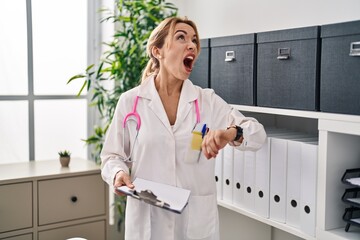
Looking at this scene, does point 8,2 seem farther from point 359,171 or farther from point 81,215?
point 359,171

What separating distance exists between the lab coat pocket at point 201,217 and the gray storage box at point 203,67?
0.63 m

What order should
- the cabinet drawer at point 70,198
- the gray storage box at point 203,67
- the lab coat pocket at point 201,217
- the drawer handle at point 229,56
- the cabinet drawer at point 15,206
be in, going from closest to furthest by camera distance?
1. the lab coat pocket at point 201,217
2. the drawer handle at point 229,56
3. the gray storage box at point 203,67
4. the cabinet drawer at point 15,206
5. the cabinet drawer at point 70,198

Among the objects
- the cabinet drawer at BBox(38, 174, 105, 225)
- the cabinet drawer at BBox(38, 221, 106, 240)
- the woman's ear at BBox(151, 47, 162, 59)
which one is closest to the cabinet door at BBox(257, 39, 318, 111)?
the woman's ear at BBox(151, 47, 162, 59)

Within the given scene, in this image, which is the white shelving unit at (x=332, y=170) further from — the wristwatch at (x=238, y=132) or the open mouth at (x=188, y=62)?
the open mouth at (x=188, y=62)

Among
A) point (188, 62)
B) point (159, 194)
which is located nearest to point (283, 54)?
point (188, 62)

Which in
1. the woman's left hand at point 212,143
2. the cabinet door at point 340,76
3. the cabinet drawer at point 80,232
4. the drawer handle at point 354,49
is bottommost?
the cabinet drawer at point 80,232

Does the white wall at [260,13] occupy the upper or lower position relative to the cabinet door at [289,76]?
upper

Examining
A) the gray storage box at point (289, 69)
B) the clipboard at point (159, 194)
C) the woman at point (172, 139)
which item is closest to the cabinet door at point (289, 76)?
the gray storage box at point (289, 69)

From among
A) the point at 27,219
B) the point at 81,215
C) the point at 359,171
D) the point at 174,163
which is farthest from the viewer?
the point at 81,215

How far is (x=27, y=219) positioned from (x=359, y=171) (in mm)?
1670

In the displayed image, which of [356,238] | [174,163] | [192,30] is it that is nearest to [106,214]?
[174,163]

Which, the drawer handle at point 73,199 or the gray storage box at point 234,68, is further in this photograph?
the drawer handle at point 73,199

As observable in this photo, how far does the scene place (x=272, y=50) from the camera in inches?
73.1

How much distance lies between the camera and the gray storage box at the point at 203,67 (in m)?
2.23
